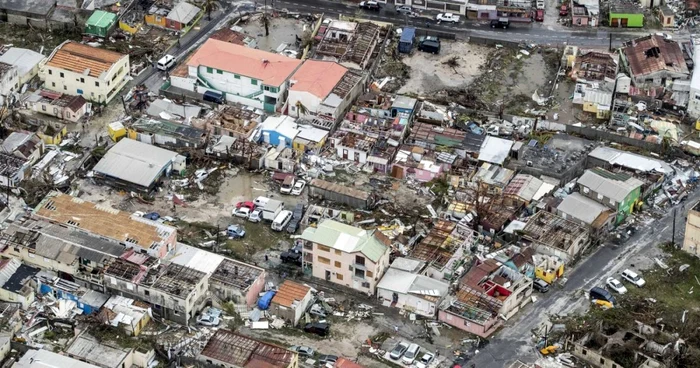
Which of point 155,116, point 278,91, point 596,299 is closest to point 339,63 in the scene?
point 278,91

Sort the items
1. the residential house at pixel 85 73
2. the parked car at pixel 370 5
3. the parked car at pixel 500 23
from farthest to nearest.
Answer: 1. the parked car at pixel 370 5
2. the parked car at pixel 500 23
3. the residential house at pixel 85 73

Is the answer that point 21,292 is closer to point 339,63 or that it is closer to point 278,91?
point 278,91

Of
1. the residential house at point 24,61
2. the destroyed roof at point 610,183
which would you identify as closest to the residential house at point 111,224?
the residential house at point 24,61

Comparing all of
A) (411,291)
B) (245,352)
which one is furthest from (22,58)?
(411,291)

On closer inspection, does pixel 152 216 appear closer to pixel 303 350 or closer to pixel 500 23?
pixel 303 350

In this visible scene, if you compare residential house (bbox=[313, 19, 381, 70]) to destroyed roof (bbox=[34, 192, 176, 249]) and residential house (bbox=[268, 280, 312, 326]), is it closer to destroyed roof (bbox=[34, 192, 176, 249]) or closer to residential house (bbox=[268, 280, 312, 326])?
destroyed roof (bbox=[34, 192, 176, 249])

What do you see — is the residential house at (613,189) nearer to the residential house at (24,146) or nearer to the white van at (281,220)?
the white van at (281,220)
